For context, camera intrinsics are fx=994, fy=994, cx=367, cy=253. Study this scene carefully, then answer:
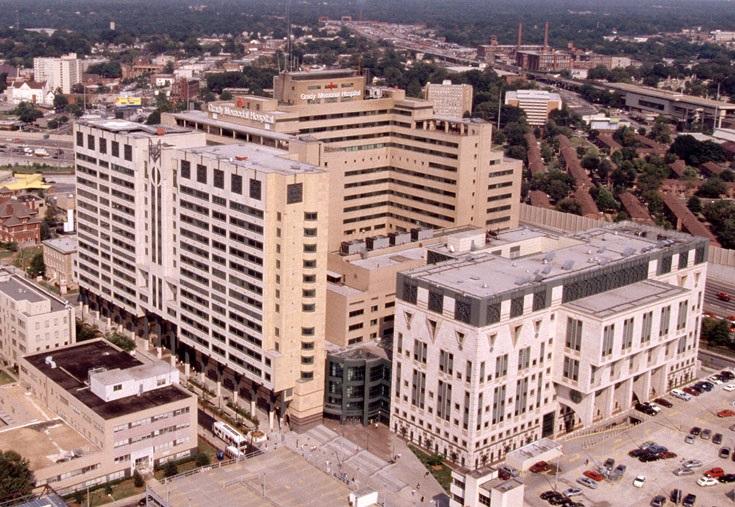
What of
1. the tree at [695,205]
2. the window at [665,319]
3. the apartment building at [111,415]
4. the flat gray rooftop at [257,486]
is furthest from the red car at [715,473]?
the tree at [695,205]

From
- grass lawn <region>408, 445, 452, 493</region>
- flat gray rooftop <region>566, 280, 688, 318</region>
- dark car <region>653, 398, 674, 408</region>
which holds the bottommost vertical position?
grass lawn <region>408, 445, 452, 493</region>

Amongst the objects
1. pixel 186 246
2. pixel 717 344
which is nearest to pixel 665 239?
Result: pixel 717 344

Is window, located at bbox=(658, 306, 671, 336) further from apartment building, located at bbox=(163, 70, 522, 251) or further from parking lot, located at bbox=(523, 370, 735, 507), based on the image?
apartment building, located at bbox=(163, 70, 522, 251)

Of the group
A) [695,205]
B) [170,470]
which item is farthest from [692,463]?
[695,205]

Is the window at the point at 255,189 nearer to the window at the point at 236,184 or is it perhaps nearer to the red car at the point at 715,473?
the window at the point at 236,184

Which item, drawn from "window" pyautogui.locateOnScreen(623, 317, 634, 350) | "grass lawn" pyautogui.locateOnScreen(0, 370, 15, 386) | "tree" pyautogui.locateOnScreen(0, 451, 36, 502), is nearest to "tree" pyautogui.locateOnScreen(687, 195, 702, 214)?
"window" pyautogui.locateOnScreen(623, 317, 634, 350)

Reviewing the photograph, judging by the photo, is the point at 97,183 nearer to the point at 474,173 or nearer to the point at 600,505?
the point at 474,173

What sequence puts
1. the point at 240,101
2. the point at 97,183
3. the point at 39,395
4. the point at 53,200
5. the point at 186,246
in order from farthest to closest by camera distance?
1. the point at 53,200
2. the point at 240,101
3. the point at 97,183
4. the point at 186,246
5. the point at 39,395
